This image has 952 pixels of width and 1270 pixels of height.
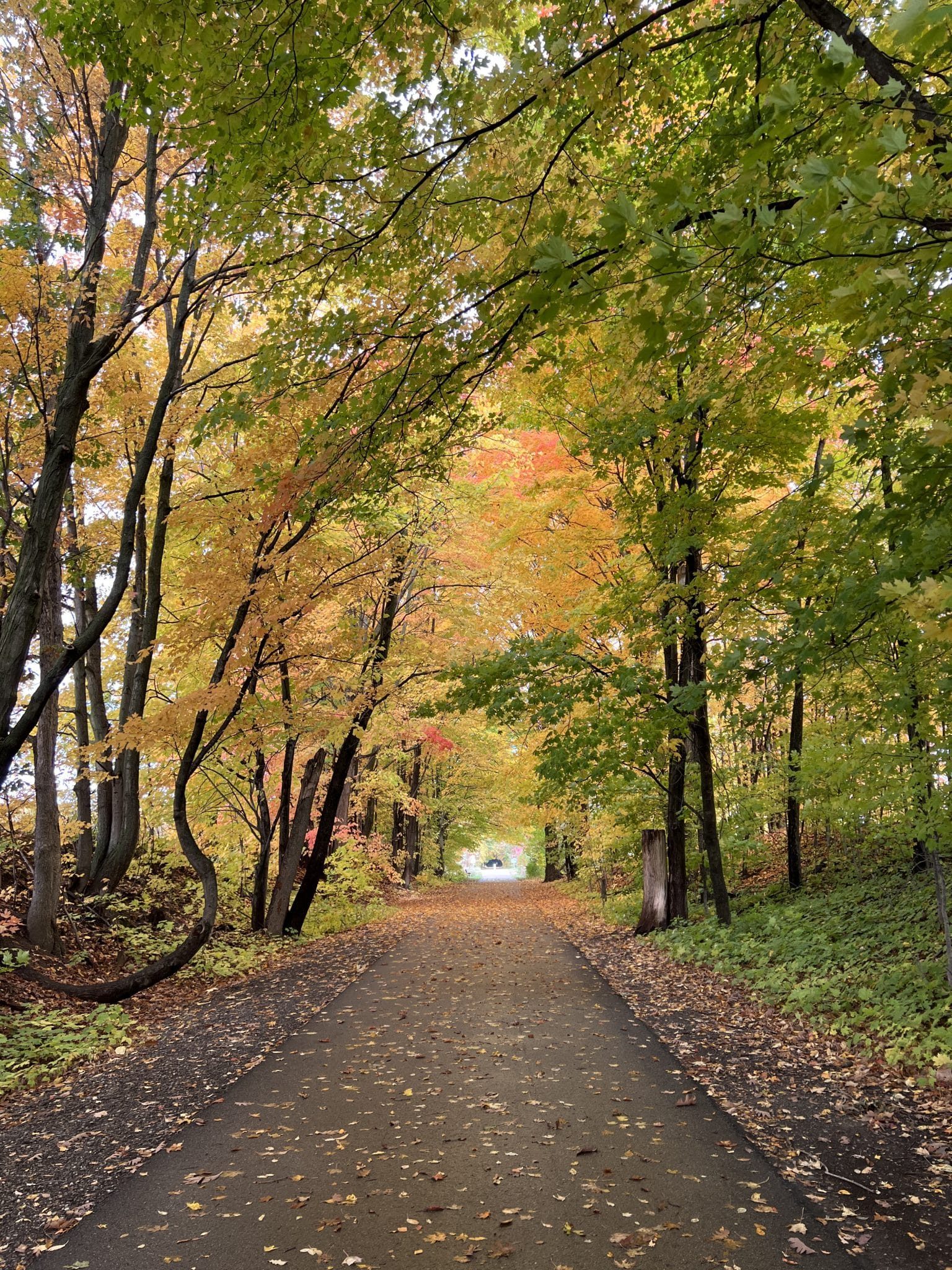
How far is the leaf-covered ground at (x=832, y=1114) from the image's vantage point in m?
3.12

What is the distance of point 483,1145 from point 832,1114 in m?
2.06

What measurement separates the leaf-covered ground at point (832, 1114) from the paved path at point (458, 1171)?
7.3 inches

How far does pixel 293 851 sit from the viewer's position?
1210 centimetres

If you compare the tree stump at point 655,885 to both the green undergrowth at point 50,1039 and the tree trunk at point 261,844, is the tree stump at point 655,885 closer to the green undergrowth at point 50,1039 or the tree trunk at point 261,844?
the tree trunk at point 261,844

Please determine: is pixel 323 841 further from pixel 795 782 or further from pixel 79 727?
pixel 795 782

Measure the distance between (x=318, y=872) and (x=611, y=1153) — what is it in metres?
9.41

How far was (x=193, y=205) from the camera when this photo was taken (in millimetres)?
4375

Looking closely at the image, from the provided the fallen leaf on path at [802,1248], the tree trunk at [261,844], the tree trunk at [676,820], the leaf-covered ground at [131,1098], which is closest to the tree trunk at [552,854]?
the tree trunk at [676,820]

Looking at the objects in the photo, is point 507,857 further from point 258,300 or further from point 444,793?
point 258,300

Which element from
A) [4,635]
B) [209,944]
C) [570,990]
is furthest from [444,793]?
[4,635]

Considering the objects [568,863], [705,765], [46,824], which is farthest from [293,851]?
[568,863]

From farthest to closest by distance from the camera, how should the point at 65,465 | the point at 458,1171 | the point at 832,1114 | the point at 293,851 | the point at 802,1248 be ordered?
the point at 293,851, the point at 65,465, the point at 832,1114, the point at 458,1171, the point at 802,1248

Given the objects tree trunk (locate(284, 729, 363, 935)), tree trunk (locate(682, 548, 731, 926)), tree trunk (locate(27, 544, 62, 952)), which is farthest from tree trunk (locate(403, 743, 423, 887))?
tree trunk (locate(27, 544, 62, 952))

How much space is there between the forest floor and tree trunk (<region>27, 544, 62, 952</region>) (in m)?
2.02
